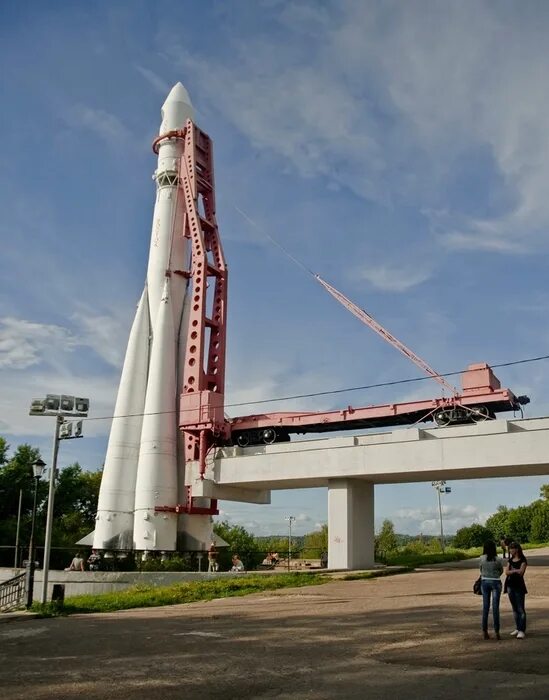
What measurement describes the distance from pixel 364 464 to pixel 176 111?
84.3ft

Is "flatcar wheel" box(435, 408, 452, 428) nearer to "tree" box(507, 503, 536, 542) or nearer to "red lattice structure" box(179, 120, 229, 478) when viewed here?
"red lattice structure" box(179, 120, 229, 478)

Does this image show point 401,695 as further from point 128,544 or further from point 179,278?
point 179,278

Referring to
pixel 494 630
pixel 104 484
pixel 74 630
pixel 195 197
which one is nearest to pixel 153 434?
pixel 104 484

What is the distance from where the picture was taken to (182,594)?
21578mm

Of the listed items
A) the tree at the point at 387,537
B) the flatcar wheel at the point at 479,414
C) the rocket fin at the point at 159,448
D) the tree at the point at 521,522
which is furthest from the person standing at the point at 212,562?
the tree at the point at 521,522

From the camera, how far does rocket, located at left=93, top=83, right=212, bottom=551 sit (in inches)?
1379

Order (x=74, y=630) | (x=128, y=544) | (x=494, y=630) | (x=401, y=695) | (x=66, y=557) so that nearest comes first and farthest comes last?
(x=401, y=695) < (x=494, y=630) < (x=74, y=630) < (x=128, y=544) < (x=66, y=557)

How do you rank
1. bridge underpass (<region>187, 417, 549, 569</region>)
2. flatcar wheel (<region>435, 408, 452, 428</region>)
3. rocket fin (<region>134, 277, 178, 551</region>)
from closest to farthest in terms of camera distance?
bridge underpass (<region>187, 417, 549, 569</region>), flatcar wheel (<region>435, 408, 452, 428</region>), rocket fin (<region>134, 277, 178, 551</region>)

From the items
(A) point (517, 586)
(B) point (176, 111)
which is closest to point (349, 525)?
(A) point (517, 586)

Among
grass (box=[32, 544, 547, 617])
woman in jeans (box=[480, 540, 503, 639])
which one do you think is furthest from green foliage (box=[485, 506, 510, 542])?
woman in jeans (box=[480, 540, 503, 639])

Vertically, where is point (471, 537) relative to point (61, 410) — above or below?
below

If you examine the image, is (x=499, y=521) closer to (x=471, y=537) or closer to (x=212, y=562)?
(x=471, y=537)

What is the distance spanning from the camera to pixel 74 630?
14719 millimetres

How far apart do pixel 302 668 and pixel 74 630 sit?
23.1 feet
